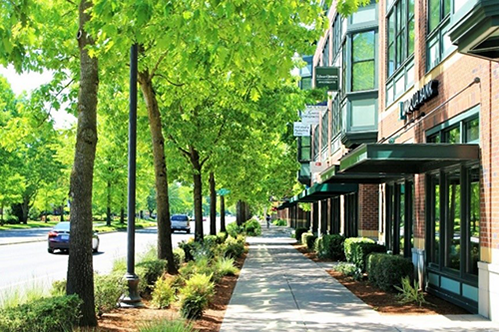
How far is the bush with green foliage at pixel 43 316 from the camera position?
6.63 metres

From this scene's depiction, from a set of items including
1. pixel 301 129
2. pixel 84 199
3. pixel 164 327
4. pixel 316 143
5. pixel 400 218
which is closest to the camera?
pixel 164 327

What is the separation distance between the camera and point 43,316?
6988mm

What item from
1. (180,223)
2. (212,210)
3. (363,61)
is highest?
(363,61)

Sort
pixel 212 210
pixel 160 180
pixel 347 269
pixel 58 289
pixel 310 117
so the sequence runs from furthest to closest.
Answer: pixel 212 210
pixel 310 117
pixel 347 269
pixel 160 180
pixel 58 289

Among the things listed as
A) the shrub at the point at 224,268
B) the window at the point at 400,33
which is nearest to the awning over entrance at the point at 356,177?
the window at the point at 400,33

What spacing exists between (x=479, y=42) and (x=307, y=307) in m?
6.12

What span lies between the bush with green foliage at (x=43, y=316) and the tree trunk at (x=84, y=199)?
611mm

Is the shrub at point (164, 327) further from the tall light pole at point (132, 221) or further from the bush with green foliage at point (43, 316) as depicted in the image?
the tall light pole at point (132, 221)

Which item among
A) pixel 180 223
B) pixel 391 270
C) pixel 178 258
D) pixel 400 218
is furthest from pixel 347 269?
pixel 180 223

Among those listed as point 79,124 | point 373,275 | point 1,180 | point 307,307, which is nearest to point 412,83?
point 373,275

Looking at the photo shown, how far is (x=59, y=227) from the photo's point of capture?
27.1 metres

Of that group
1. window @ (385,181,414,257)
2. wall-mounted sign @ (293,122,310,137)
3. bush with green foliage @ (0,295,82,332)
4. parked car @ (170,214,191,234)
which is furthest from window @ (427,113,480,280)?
parked car @ (170,214,191,234)

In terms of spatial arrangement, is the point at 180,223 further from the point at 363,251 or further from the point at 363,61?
the point at 363,251

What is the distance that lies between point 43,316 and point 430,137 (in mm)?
9856
